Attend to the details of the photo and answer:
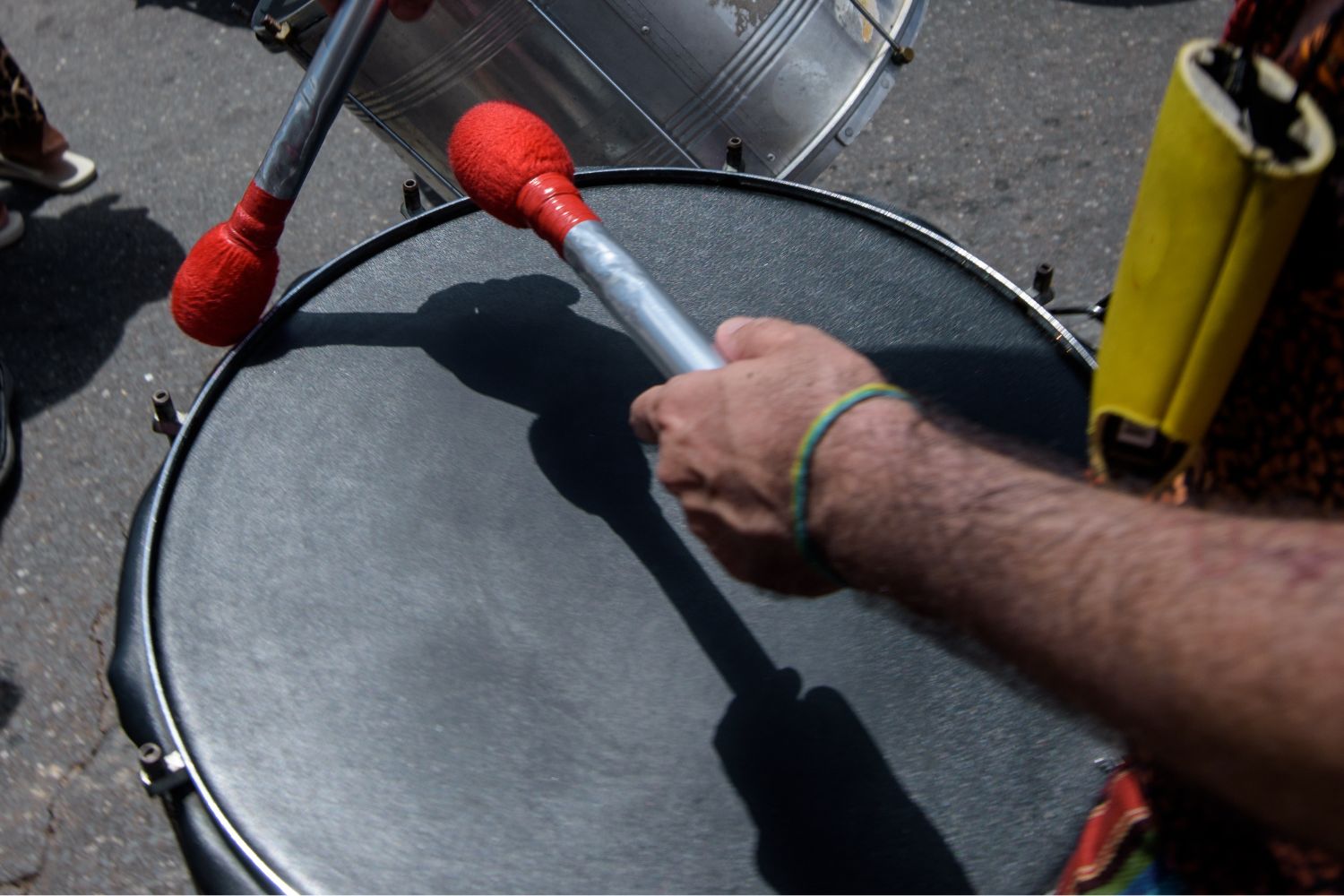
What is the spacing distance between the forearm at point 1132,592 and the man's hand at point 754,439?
0.03 meters

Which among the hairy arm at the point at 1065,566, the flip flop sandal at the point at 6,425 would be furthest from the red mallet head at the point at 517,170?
the flip flop sandal at the point at 6,425

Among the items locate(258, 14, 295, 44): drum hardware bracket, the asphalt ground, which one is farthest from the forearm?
the asphalt ground

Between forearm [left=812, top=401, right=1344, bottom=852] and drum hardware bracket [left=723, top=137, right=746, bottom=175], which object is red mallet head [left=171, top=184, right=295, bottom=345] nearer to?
drum hardware bracket [left=723, top=137, right=746, bottom=175]

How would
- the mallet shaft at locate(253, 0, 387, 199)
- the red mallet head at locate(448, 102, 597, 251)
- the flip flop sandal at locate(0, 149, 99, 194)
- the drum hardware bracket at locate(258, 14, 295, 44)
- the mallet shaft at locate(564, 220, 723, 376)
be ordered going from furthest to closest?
the flip flop sandal at locate(0, 149, 99, 194)
the drum hardware bracket at locate(258, 14, 295, 44)
the mallet shaft at locate(253, 0, 387, 199)
the red mallet head at locate(448, 102, 597, 251)
the mallet shaft at locate(564, 220, 723, 376)

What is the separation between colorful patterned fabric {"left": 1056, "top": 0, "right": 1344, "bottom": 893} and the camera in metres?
0.48

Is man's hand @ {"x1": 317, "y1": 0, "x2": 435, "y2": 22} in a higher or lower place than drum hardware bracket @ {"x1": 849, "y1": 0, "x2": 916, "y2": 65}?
lower

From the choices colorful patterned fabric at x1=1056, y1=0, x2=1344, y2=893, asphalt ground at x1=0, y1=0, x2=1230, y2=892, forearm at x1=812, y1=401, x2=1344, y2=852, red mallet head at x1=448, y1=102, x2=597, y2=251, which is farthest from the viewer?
asphalt ground at x1=0, y1=0, x2=1230, y2=892

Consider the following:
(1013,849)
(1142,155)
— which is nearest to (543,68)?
(1013,849)

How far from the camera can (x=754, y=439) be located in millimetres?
545

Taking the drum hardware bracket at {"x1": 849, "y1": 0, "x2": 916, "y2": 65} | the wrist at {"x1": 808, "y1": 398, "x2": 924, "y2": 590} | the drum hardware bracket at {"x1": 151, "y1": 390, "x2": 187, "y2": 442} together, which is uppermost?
the drum hardware bracket at {"x1": 849, "y1": 0, "x2": 916, "y2": 65}

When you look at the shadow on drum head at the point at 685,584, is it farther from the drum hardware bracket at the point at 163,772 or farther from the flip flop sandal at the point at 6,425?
the flip flop sandal at the point at 6,425

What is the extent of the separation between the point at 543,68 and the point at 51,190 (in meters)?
1.53

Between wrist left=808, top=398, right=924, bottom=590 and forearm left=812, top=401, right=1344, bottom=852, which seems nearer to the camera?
forearm left=812, top=401, right=1344, bottom=852

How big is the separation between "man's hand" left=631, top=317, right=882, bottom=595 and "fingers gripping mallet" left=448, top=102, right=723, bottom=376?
5 cm
